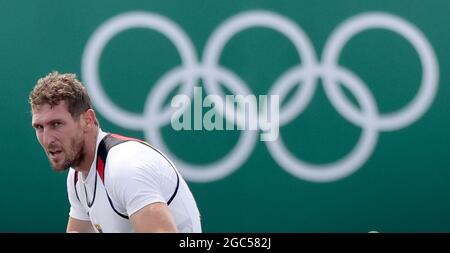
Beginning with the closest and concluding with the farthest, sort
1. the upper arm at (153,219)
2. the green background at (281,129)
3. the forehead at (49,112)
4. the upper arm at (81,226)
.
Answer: the upper arm at (153,219)
the forehead at (49,112)
the upper arm at (81,226)
the green background at (281,129)

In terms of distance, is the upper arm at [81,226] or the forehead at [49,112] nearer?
the forehead at [49,112]

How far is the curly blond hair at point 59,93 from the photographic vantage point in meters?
2.70

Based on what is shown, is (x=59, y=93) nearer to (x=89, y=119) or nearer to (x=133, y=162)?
(x=89, y=119)

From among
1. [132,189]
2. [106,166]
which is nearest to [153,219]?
[132,189]

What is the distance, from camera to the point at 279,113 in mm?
4688

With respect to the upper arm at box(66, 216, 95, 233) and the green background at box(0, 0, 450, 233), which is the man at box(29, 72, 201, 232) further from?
the green background at box(0, 0, 450, 233)

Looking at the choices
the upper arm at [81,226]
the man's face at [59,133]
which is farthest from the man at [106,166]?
the upper arm at [81,226]

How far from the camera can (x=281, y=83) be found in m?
4.68

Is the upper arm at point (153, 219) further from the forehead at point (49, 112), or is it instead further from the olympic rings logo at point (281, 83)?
the olympic rings logo at point (281, 83)

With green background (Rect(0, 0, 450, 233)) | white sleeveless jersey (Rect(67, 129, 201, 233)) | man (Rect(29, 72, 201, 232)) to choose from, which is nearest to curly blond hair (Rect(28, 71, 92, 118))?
man (Rect(29, 72, 201, 232))

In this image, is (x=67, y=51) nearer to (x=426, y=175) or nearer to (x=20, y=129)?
(x=20, y=129)

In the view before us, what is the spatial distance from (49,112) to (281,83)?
2.23 m

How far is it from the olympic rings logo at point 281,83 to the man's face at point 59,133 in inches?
76.9

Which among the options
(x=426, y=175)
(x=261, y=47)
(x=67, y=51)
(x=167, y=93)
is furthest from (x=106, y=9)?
(x=426, y=175)
